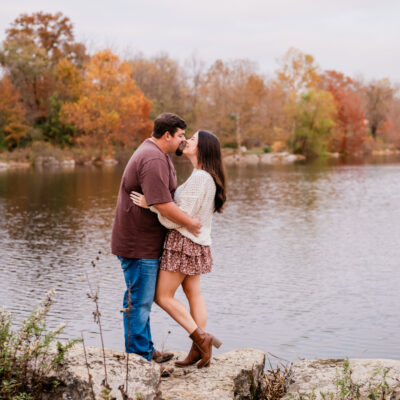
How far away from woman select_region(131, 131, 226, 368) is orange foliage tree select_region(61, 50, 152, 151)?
44.3 meters

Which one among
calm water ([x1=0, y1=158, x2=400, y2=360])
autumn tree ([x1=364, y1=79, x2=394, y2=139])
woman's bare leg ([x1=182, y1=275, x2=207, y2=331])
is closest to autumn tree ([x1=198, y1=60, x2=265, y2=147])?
autumn tree ([x1=364, y1=79, x2=394, y2=139])

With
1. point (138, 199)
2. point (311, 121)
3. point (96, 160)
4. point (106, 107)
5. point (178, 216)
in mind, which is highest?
point (106, 107)

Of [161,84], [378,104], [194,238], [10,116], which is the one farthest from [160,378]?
[378,104]

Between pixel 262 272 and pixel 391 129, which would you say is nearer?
pixel 262 272

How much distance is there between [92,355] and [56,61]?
53.3 metres

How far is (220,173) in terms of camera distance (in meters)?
4.41

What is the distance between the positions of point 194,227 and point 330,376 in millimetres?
1344

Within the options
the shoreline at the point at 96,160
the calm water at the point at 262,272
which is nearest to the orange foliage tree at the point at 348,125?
the shoreline at the point at 96,160

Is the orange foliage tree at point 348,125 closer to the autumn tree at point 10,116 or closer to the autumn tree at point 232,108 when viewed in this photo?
the autumn tree at point 232,108

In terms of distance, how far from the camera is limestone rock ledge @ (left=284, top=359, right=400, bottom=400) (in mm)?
3680

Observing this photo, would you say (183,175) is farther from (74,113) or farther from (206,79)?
(206,79)

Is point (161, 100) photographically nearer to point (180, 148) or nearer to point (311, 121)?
point (311, 121)

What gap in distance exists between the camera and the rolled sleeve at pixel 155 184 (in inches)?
162

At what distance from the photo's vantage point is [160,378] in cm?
371
